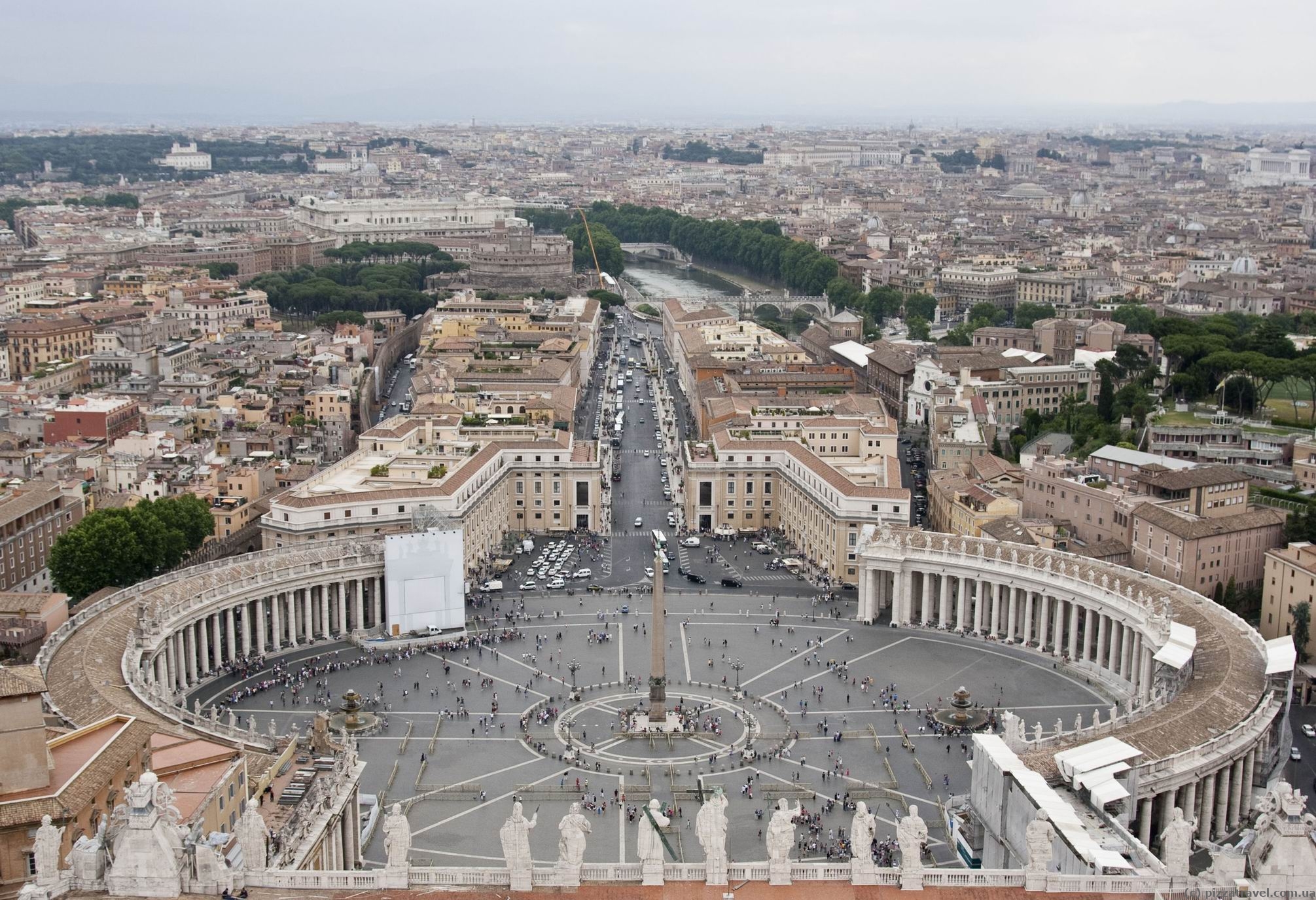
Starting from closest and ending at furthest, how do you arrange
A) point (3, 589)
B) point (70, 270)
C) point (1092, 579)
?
point (1092, 579) < point (3, 589) < point (70, 270)

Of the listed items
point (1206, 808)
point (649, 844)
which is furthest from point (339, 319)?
point (649, 844)

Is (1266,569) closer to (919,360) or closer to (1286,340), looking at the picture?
(1286,340)

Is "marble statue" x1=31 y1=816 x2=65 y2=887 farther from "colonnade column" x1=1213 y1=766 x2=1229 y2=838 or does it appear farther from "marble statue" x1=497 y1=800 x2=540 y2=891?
"colonnade column" x1=1213 y1=766 x2=1229 y2=838

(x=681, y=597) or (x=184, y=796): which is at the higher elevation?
(x=184, y=796)

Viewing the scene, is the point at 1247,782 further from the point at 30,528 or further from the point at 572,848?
the point at 30,528

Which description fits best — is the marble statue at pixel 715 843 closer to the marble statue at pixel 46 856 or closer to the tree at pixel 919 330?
the marble statue at pixel 46 856

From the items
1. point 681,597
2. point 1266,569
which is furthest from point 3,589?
point 1266,569

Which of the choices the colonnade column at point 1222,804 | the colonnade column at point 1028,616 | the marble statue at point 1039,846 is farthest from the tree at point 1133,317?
the marble statue at point 1039,846
